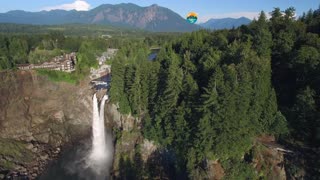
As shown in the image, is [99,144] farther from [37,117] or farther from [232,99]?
[232,99]

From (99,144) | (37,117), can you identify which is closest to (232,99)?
(99,144)

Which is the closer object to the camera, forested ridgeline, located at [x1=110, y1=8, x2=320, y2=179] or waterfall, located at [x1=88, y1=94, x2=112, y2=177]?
forested ridgeline, located at [x1=110, y1=8, x2=320, y2=179]

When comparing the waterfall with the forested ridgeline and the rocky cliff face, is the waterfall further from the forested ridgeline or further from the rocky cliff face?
the forested ridgeline

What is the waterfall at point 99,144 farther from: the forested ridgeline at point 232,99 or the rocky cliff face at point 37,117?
the forested ridgeline at point 232,99

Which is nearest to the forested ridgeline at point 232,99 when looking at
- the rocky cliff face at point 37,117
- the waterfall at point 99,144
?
the waterfall at point 99,144

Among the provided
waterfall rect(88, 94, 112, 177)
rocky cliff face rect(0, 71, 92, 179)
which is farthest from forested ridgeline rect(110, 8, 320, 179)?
rocky cliff face rect(0, 71, 92, 179)

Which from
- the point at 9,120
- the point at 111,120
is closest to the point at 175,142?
the point at 111,120
